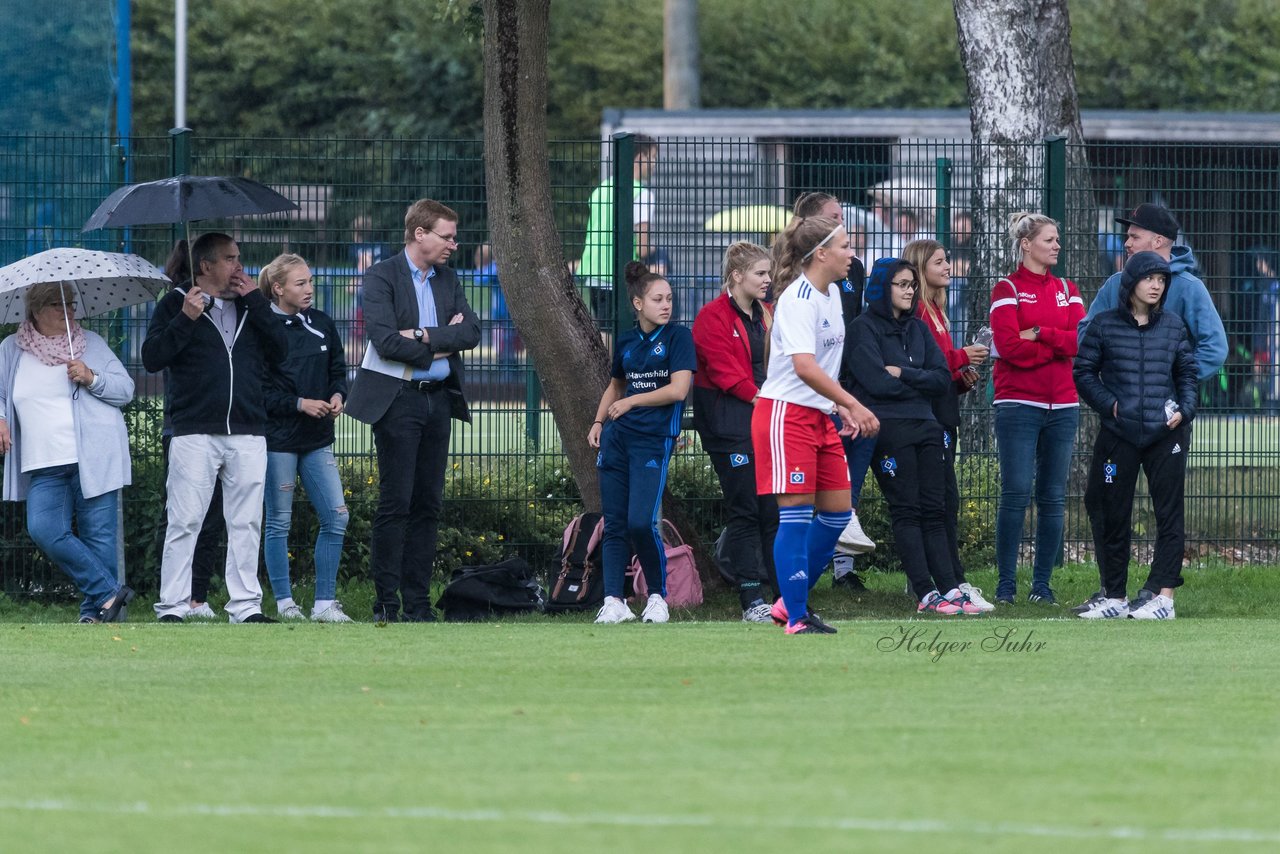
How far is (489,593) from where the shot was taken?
35.1 ft

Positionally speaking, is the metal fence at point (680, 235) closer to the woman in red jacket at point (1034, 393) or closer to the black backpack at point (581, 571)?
the black backpack at point (581, 571)

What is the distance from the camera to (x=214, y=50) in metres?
36.5

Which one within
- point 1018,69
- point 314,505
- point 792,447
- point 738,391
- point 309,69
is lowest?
point 314,505

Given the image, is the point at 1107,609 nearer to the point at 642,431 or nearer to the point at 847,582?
the point at 847,582

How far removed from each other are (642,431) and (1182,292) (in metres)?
2.91

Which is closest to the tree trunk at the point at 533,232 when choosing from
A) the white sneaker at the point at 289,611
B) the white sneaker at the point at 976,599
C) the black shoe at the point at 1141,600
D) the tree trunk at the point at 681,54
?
the white sneaker at the point at 289,611

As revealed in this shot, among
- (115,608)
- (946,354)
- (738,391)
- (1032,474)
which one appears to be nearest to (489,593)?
(738,391)

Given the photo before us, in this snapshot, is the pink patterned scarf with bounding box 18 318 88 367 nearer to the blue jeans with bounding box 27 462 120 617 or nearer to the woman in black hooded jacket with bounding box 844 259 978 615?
the blue jeans with bounding box 27 462 120 617

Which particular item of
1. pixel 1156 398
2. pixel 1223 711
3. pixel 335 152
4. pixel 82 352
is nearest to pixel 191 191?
pixel 82 352

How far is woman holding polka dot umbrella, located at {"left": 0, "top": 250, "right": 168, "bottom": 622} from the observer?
10.3 metres

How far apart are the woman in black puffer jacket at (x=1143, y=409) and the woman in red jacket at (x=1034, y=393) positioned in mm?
366

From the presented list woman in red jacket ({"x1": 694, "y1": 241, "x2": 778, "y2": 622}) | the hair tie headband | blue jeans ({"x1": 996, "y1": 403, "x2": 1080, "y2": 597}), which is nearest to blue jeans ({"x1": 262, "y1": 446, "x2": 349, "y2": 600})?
woman in red jacket ({"x1": 694, "y1": 241, "x2": 778, "y2": 622})

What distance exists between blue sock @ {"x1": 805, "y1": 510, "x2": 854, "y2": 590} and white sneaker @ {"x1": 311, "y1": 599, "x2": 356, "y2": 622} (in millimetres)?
2653

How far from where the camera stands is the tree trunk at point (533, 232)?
11.1 meters
